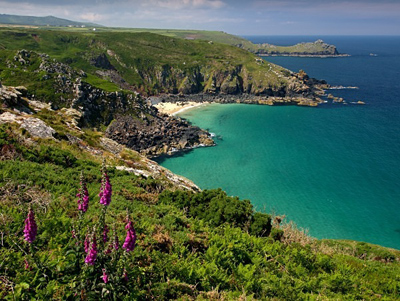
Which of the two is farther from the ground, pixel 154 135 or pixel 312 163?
pixel 154 135

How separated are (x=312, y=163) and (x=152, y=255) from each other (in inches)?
2626

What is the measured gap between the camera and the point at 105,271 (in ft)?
19.7

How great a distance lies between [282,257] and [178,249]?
6576mm

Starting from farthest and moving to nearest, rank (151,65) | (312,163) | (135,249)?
(151,65), (312,163), (135,249)

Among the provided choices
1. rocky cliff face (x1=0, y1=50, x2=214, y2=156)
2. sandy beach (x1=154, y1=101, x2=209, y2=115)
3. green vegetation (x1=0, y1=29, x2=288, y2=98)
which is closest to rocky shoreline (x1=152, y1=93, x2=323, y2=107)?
sandy beach (x1=154, y1=101, x2=209, y2=115)

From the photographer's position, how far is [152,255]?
A: 9797mm

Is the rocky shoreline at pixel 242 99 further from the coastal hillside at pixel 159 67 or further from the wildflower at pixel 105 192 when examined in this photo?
the wildflower at pixel 105 192

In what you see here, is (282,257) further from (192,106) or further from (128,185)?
(192,106)

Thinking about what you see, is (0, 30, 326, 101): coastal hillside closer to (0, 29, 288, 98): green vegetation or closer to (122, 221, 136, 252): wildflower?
(0, 29, 288, 98): green vegetation

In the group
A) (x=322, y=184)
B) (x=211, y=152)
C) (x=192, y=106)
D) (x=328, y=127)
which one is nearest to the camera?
(x=322, y=184)

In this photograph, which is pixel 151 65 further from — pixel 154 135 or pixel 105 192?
pixel 105 192

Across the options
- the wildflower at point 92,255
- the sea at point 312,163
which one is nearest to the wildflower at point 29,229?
the wildflower at point 92,255

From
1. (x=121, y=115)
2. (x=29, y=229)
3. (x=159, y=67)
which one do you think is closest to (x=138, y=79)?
(x=159, y=67)

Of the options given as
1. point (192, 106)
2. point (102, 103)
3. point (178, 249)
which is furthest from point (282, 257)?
point (192, 106)
